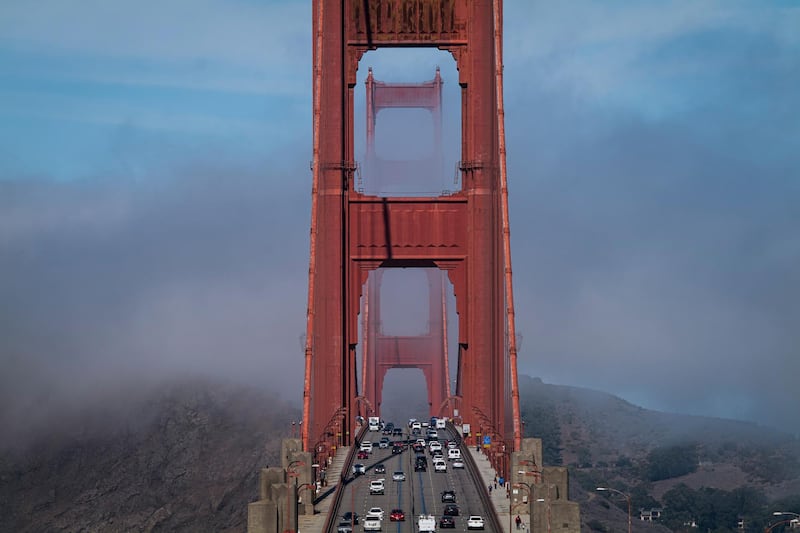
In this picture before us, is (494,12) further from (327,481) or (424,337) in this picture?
(424,337)

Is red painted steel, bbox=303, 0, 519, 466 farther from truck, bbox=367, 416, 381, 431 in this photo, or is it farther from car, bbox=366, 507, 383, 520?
truck, bbox=367, 416, 381, 431

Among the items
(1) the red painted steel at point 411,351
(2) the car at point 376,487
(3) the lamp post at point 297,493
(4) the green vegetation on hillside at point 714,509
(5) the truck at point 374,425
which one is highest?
(1) the red painted steel at point 411,351

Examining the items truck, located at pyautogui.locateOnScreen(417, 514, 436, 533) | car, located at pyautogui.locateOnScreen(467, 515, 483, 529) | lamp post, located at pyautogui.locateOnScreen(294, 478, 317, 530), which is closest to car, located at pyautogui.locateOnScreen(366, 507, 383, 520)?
truck, located at pyautogui.locateOnScreen(417, 514, 436, 533)

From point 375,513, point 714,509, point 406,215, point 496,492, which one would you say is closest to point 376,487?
point 496,492

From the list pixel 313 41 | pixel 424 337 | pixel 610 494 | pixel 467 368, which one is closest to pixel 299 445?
pixel 467 368

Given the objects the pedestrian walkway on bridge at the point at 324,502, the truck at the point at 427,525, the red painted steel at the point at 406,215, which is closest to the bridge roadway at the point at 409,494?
the pedestrian walkway on bridge at the point at 324,502

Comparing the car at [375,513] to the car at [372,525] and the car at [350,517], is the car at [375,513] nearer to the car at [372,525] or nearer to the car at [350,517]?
the car at [350,517]

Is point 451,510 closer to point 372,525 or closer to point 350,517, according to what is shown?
point 350,517
